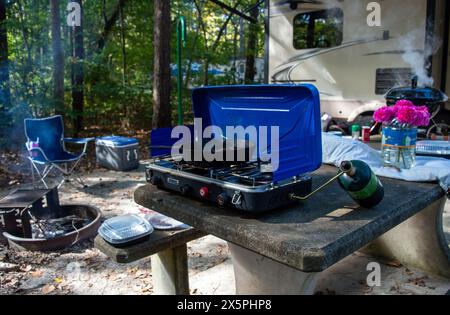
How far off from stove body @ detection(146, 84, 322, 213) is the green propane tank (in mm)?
110

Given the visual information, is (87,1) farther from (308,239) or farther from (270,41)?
(308,239)

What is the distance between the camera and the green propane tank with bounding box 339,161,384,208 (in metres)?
1.30

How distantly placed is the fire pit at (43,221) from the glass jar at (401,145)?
89.0 inches

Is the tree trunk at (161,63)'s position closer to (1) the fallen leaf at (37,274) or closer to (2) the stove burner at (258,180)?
(1) the fallen leaf at (37,274)

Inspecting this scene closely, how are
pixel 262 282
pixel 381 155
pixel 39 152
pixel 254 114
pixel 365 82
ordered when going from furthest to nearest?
1. pixel 365 82
2. pixel 39 152
3. pixel 381 155
4. pixel 254 114
5. pixel 262 282

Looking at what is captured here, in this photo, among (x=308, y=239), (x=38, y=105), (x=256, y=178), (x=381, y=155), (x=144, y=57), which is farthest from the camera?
(x=144, y=57)

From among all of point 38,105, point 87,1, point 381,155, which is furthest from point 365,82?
point 87,1

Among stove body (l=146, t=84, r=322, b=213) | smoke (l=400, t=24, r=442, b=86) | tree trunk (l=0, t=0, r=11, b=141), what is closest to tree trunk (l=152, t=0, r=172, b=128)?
tree trunk (l=0, t=0, r=11, b=141)

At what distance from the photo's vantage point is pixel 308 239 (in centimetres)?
111

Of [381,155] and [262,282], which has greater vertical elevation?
[381,155]

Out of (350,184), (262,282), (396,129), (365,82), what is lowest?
(262,282)

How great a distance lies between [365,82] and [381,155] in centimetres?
371

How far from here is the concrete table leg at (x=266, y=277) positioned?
1.39 m

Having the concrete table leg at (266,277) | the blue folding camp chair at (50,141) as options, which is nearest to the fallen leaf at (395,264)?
the concrete table leg at (266,277)
